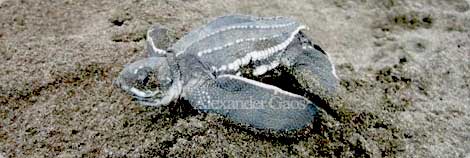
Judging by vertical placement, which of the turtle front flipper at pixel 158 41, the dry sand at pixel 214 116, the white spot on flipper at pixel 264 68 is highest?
the white spot on flipper at pixel 264 68

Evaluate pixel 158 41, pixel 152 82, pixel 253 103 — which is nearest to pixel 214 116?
pixel 253 103

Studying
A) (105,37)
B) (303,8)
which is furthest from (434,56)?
(105,37)

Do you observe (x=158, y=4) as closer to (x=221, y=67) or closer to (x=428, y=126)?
(x=221, y=67)

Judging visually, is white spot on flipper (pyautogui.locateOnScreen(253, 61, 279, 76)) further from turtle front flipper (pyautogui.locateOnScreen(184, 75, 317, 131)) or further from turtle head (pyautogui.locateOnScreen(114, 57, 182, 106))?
turtle head (pyautogui.locateOnScreen(114, 57, 182, 106))

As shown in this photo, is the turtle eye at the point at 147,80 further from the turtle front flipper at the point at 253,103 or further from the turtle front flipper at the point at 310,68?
the turtle front flipper at the point at 310,68

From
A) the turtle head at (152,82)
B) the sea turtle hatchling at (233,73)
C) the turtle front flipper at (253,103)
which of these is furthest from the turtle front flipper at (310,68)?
the turtle head at (152,82)

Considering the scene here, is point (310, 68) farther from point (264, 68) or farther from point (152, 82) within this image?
point (152, 82)
